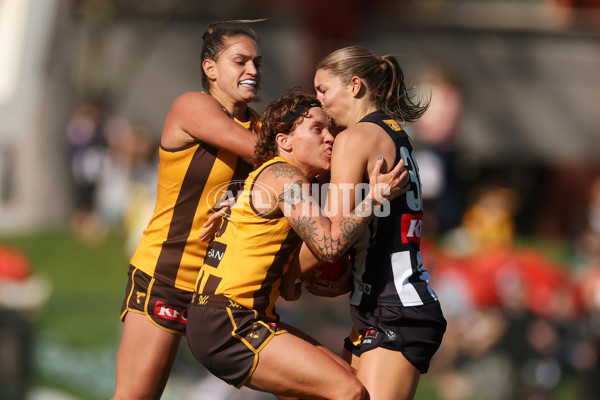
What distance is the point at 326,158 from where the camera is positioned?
4242 mm

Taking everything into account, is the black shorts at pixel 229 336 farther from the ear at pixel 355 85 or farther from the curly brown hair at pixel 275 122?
the ear at pixel 355 85

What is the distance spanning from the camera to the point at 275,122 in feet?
13.9

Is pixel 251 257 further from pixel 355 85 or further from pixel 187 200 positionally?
pixel 355 85

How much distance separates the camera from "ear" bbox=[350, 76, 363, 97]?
4332 mm

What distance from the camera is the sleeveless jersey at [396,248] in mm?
4242

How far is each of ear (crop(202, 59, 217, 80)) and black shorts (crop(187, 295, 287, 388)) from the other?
1225mm

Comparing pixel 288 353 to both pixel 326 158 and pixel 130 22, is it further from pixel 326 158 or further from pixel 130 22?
pixel 130 22

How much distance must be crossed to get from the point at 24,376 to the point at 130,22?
823cm

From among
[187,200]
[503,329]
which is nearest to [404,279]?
[187,200]

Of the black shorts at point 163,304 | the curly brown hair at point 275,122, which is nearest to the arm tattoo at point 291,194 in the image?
the curly brown hair at point 275,122

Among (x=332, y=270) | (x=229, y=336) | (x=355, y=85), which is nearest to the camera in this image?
(x=229, y=336)

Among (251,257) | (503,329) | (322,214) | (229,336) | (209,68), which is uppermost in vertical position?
(209,68)

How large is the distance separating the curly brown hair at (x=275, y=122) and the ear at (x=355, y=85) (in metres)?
0.18

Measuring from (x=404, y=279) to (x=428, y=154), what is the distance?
302 inches
